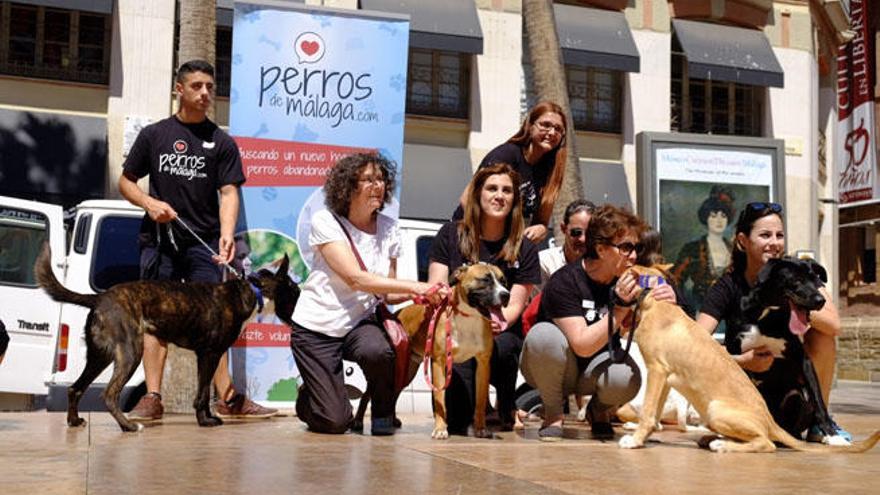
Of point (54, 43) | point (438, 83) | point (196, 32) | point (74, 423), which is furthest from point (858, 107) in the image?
point (74, 423)

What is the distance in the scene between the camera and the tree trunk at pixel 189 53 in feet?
32.1

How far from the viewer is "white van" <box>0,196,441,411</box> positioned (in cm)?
873

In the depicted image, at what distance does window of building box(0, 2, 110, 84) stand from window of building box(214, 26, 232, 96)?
1.84m

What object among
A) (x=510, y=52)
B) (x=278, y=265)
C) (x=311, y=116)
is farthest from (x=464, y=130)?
(x=278, y=265)

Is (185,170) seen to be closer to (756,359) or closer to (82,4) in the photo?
(756,359)

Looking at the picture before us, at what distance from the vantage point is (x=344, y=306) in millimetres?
6270

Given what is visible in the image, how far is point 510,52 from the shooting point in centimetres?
→ 2075

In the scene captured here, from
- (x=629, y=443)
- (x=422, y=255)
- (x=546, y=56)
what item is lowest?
(x=629, y=443)

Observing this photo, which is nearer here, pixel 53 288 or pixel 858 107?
pixel 53 288

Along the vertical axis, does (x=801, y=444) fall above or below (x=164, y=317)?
below

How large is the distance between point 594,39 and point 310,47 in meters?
12.2

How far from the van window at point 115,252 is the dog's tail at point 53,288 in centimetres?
296

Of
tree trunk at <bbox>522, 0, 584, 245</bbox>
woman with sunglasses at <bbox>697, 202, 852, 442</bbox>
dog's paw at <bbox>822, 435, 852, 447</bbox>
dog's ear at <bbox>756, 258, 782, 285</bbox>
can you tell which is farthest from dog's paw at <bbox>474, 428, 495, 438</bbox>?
tree trunk at <bbox>522, 0, 584, 245</bbox>

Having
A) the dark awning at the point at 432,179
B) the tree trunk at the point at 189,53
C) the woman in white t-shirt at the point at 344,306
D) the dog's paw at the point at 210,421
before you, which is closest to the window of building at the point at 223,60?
the dark awning at the point at 432,179
